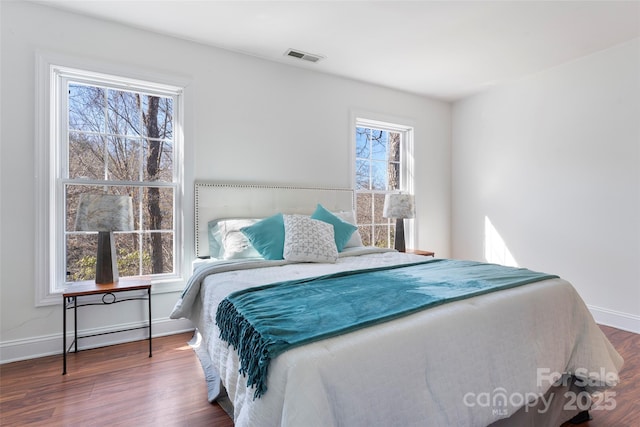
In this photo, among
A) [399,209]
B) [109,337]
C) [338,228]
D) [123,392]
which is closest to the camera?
[123,392]

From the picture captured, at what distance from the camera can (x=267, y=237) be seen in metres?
2.44

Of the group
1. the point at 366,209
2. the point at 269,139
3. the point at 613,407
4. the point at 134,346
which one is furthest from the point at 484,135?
the point at 134,346

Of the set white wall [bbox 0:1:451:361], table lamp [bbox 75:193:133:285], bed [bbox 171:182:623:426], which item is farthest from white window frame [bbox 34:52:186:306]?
bed [bbox 171:182:623:426]

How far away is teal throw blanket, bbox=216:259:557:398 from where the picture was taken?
3.40 feet

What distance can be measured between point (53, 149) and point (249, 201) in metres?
1.55

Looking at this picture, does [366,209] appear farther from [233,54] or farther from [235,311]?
[235,311]

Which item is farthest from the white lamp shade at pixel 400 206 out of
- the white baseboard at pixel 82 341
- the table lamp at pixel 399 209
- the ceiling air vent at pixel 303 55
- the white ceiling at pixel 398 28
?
the white baseboard at pixel 82 341

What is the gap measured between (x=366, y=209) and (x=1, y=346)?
11.4 ft

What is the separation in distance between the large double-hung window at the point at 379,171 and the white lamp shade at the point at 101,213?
2.49 m

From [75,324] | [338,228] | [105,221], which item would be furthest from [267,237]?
[75,324]

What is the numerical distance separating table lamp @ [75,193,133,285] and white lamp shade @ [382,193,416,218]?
8.22 ft

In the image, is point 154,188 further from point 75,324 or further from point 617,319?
point 617,319

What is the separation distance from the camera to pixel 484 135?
4.13 metres

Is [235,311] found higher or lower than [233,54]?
lower
